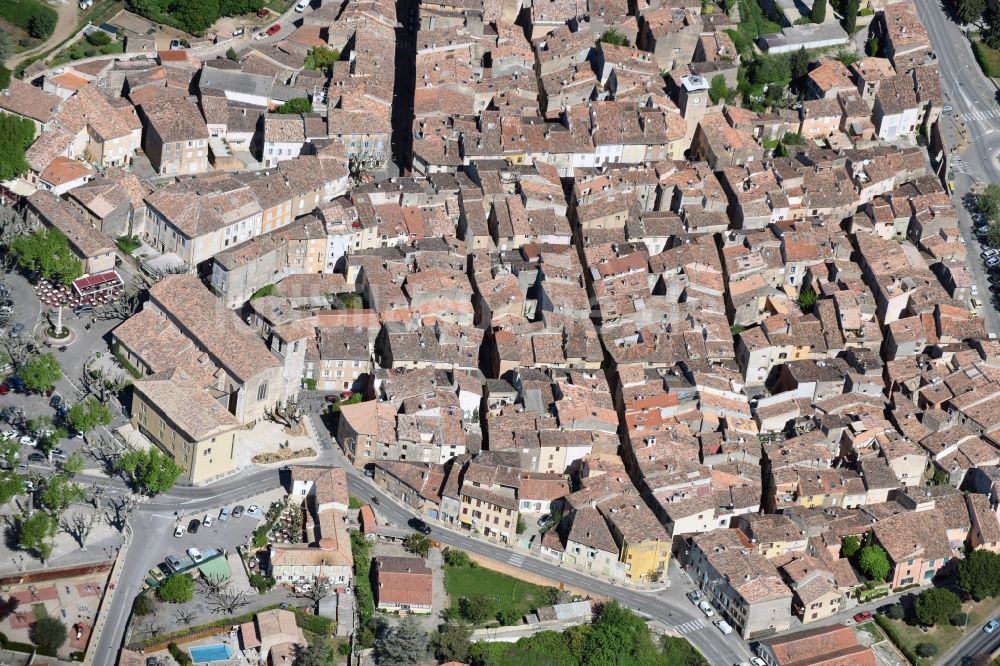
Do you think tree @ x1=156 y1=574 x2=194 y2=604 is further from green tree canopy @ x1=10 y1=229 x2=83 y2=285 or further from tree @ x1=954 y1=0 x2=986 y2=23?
tree @ x1=954 y1=0 x2=986 y2=23

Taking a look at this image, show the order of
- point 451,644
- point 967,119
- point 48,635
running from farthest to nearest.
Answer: point 967,119
point 451,644
point 48,635

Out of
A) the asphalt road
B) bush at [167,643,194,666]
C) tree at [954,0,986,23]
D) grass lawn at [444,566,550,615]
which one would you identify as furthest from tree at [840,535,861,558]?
tree at [954,0,986,23]

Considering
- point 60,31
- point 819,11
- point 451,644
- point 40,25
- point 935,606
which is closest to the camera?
point 451,644

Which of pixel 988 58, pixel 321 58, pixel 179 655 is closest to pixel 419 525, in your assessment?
pixel 179 655

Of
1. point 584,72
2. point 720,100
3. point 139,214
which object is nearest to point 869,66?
point 720,100

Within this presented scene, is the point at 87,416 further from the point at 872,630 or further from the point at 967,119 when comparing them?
the point at 967,119
